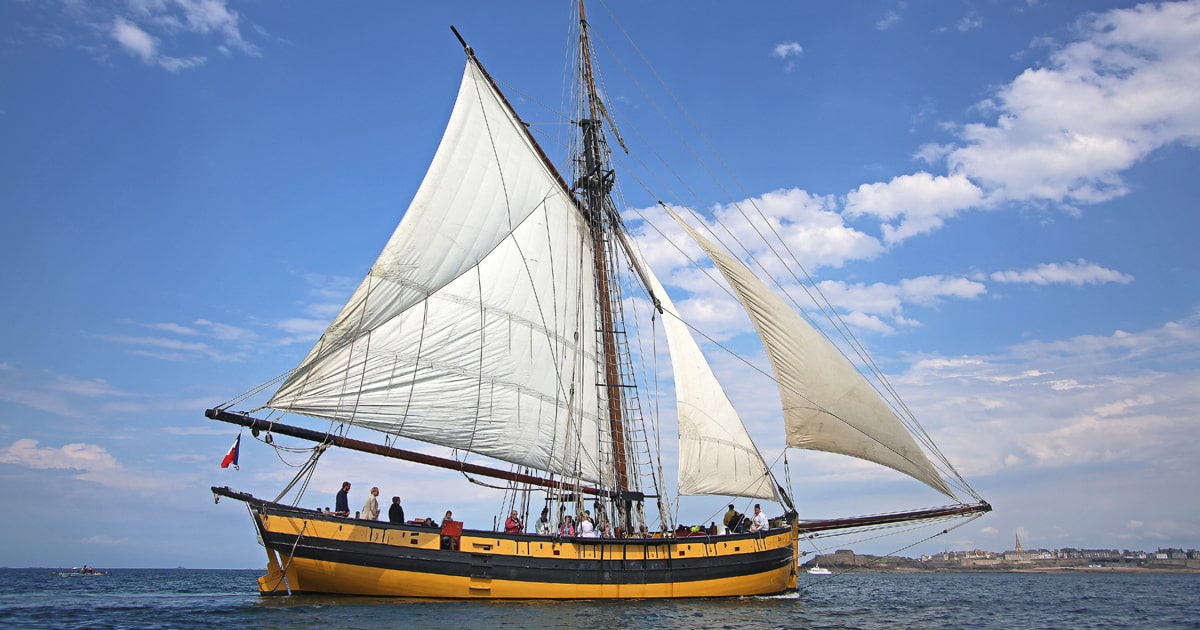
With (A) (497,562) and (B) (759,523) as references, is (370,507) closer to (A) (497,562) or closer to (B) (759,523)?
(A) (497,562)

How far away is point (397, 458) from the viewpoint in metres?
Answer: 22.8

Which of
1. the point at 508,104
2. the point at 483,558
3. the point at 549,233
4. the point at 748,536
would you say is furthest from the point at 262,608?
the point at 508,104

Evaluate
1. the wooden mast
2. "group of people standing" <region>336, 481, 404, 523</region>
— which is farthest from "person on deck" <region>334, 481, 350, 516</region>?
the wooden mast

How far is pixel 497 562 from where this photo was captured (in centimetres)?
2047

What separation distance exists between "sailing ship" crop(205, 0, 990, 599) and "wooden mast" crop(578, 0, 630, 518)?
0.40ft

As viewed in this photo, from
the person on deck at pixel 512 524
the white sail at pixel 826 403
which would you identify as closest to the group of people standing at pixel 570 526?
the person on deck at pixel 512 524

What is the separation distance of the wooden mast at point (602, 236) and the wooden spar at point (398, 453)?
5.74ft

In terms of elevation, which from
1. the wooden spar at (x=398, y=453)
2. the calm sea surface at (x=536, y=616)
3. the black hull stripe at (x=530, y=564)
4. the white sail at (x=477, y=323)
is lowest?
the calm sea surface at (x=536, y=616)

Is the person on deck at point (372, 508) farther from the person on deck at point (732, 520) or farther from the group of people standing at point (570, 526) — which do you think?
the person on deck at point (732, 520)

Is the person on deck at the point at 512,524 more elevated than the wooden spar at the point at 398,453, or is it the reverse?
the wooden spar at the point at 398,453

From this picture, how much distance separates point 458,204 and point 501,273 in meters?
2.84

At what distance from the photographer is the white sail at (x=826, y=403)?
23.1 meters

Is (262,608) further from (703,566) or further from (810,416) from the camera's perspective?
(810,416)

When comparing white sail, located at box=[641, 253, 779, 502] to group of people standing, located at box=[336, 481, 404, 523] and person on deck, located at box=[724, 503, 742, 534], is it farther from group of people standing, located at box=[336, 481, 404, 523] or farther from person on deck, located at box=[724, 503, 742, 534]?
group of people standing, located at box=[336, 481, 404, 523]
